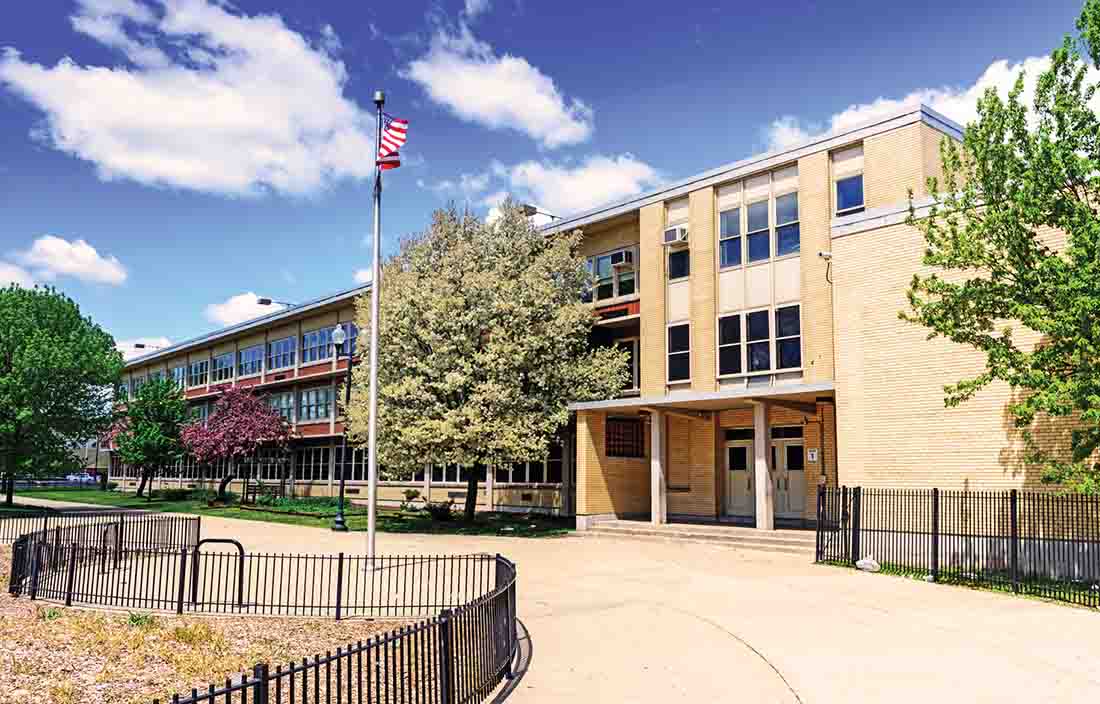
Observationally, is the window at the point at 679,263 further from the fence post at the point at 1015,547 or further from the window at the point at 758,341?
the fence post at the point at 1015,547

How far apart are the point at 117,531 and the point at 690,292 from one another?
59.3ft

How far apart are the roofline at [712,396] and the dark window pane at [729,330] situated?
7.78 ft

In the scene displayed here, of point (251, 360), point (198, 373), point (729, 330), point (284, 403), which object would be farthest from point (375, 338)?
point (198, 373)

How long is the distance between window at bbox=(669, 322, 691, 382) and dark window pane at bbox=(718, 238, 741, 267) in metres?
2.41

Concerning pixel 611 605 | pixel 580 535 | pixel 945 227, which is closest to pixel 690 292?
pixel 580 535

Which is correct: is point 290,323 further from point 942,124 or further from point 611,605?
point 611,605

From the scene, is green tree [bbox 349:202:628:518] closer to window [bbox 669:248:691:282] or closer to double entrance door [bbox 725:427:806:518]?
window [bbox 669:248:691:282]

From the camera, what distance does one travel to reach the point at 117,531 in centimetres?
1806

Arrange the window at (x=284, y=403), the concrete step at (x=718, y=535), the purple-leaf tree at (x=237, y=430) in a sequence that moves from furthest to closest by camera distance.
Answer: the window at (x=284, y=403) → the purple-leaf tree at (x=237, y=430) → the concrete step at (x=718, y=535)

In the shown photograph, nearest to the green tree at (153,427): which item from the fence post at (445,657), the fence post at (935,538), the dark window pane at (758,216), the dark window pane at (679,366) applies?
the dark window pane at (679,366)

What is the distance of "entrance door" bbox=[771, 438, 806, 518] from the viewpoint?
27.5 metres

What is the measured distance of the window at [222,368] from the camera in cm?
6013

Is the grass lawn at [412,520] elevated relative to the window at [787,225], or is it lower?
lower

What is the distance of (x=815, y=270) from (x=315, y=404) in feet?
105
